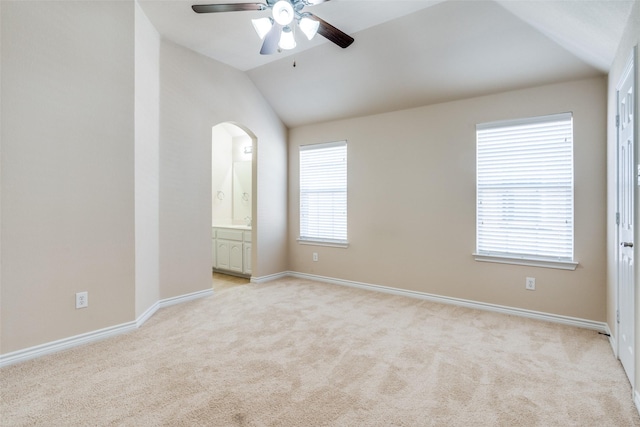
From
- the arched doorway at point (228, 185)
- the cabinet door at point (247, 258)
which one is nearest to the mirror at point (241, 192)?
the arched doorway at point (228, 185)

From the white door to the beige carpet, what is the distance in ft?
0.77

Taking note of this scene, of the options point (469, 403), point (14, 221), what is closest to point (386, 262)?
point (469, 403)

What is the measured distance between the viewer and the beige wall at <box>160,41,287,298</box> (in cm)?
378

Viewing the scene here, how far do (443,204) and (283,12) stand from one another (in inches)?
106

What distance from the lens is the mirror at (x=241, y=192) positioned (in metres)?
6.21

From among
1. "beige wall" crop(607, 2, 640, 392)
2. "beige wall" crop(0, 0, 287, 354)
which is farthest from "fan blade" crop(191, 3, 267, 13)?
"beige wall" crop(607, 2, 640, 392)

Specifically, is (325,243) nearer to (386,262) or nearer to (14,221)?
(386,262)

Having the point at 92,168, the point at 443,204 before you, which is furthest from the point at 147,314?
the point at 443,204

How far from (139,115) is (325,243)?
2.93 m

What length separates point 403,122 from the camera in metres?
4.32

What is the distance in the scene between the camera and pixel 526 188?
349 cm

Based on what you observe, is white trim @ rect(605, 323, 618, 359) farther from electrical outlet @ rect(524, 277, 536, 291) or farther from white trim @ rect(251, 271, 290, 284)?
white trim @ rect(251, 271, 290, 284)

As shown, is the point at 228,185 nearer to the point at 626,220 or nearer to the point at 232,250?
the point at 232,250

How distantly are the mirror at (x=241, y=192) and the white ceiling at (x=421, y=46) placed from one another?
2.10 meters
